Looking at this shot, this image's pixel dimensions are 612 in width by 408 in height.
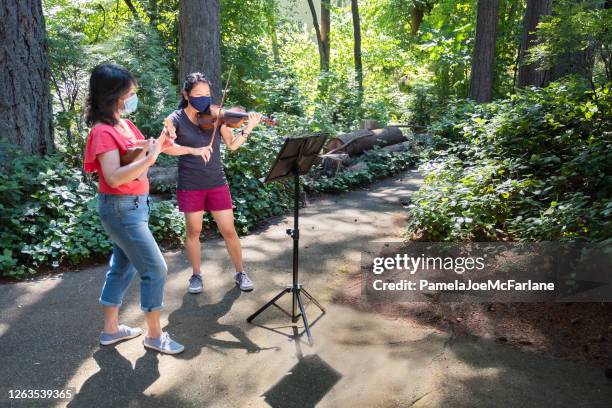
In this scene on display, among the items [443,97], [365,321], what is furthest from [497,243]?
[443,97]

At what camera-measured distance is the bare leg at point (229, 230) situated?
16.5 feet

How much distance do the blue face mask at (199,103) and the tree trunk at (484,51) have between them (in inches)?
431

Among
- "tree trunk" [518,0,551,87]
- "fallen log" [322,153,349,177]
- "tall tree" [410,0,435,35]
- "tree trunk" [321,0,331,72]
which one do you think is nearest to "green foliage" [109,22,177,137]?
"fallen log" [322,153,349,177]

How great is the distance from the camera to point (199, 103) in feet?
14.8

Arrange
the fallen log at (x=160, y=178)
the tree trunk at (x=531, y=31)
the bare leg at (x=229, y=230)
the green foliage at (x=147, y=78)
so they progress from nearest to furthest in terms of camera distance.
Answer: the bare leg at (x=229, y=230) < the fallen log at (x=160, y=178) < the green foliage at (x=147, y=78) < the tree trunk at (x=531, y=31)

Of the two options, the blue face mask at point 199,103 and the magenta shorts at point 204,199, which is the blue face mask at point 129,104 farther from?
the magenta shorts at point 204,199

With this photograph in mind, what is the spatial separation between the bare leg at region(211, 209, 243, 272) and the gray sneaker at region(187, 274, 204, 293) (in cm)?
40

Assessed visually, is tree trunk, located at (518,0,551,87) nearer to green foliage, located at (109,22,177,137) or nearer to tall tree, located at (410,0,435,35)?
green foliage, located at (109,22,177,137)

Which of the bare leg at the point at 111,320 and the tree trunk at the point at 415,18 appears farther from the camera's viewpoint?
the tree trunk at the point at 415,18

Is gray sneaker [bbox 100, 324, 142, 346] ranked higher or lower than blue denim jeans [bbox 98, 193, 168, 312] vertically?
lower

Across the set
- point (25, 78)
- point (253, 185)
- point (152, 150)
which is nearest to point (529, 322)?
point (152, 150)

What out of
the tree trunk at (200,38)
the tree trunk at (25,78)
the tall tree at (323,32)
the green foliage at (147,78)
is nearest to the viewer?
the tree trunk at (25,78)

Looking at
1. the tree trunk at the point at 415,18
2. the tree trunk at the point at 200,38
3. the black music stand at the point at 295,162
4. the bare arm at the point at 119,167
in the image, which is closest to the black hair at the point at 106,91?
the bare arm at the point at 119,167

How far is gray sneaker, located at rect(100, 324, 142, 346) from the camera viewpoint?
13.4ft
